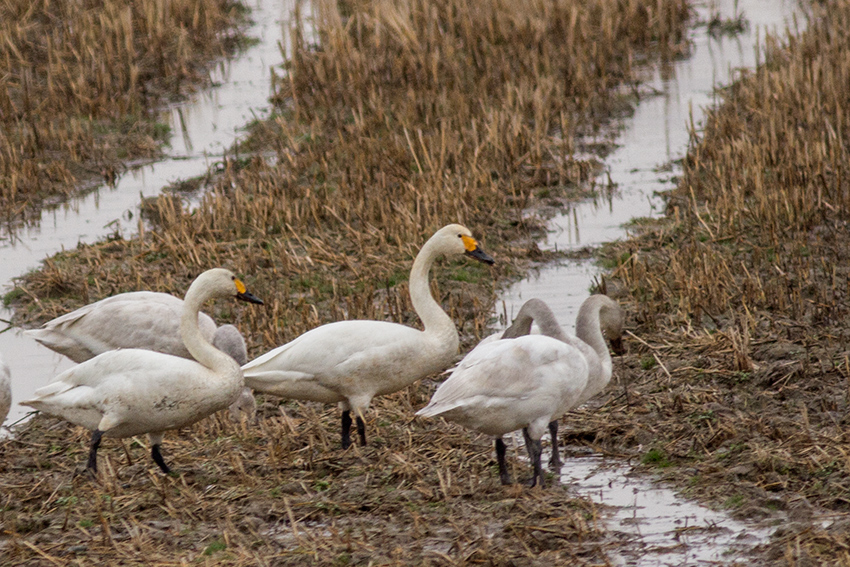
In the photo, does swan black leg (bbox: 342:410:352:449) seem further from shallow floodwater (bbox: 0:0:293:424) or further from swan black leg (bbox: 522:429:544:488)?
shallow floodwater (bbox: 0:0:293:424)

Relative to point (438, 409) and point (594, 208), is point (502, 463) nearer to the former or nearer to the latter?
point (438, 409)

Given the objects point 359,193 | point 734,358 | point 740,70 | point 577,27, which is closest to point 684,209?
point 359,193

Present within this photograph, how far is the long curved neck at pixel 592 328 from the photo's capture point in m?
6.75

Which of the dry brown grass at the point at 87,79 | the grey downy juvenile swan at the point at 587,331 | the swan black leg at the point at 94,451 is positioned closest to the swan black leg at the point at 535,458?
the grey downy juvenile swan at the point at 587,331

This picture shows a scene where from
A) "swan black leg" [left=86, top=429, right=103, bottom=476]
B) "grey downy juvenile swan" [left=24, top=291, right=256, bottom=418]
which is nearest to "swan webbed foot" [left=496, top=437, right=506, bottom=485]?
"swan black leg" [left=86, top=429, right=103, bottom=476]

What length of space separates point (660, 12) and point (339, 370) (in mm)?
11841

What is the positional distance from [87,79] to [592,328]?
9932mm

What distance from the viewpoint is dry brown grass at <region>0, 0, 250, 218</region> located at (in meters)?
13.0

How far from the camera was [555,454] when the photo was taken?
642 centimetres

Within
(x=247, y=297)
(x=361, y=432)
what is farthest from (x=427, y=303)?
(x=247, y=297)

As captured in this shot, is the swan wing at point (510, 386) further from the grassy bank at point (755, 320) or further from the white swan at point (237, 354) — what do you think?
the white swan at point (237, 354)

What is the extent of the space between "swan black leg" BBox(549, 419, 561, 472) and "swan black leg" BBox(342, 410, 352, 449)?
1.12m

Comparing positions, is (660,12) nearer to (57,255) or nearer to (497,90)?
(497,90)

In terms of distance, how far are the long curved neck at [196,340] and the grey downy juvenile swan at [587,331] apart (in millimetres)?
1648
